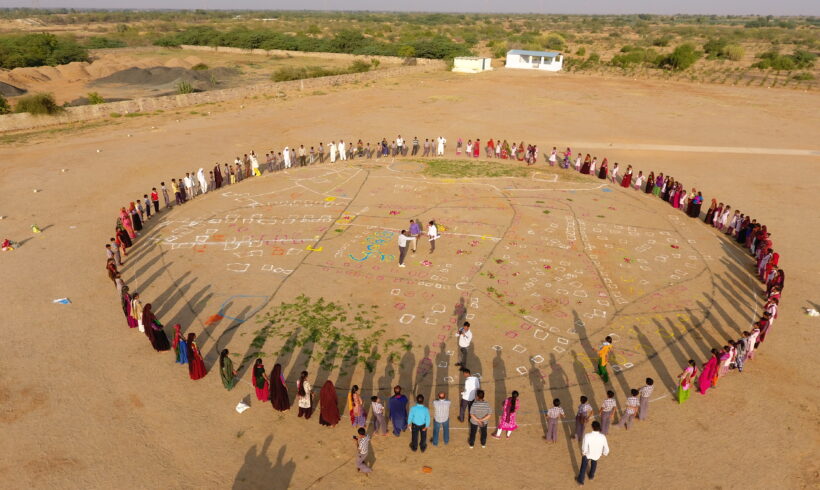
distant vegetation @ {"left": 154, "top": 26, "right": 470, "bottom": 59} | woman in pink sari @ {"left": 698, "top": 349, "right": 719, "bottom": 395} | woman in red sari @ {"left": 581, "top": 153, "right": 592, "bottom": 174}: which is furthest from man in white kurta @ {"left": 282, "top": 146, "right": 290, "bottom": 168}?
distant vegetation @ {"left": 154, "top": 26, "right": 470, "bottom": 59}

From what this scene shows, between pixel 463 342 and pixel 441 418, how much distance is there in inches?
99.4

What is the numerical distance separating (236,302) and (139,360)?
338 cm

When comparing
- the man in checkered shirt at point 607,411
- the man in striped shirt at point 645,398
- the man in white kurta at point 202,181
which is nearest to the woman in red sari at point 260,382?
the man in checkered shirt at point 607,411

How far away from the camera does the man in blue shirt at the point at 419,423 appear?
33.7 ft

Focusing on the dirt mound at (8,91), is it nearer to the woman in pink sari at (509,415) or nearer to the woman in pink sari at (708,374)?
the woman in pink sari at (509,415)

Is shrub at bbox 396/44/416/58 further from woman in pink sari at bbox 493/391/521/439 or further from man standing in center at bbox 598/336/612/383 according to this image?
woman in pink sari at bbox 493/391/521/439

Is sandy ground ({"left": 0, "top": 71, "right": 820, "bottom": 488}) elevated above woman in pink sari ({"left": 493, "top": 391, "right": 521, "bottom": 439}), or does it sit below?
below

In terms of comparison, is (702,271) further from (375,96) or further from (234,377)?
(375,96)

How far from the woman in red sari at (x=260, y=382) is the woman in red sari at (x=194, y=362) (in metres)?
1.75

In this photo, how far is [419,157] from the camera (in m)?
31.7

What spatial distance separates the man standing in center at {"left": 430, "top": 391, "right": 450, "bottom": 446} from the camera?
1047cm

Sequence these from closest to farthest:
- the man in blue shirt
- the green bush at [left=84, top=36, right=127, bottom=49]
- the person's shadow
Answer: the person's shadow < the man in blue shirt < the green bush at [left=84, top=36, right=127, bottom=49]

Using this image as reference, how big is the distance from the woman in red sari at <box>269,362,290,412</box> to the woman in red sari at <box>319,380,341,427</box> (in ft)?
3.03

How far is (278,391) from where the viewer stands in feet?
37.9
